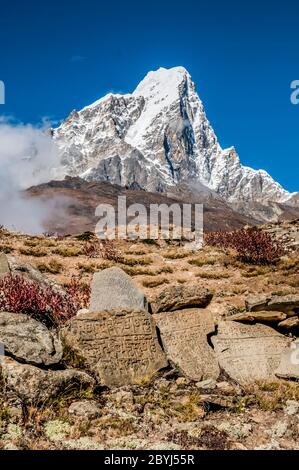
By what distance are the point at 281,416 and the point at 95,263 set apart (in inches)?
496

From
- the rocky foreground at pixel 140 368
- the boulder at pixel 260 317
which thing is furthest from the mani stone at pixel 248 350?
the boulder at pixel 260 317

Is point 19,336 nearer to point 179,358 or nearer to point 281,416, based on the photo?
point 179,358

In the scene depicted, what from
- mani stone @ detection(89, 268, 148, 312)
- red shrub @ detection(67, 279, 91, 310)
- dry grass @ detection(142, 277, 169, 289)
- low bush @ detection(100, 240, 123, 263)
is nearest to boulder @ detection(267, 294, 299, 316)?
mani stone @ detection(89, 268, 148, 312)

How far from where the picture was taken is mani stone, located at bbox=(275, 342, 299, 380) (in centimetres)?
1048

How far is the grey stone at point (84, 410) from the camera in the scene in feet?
26.1

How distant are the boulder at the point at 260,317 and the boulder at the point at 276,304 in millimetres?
220

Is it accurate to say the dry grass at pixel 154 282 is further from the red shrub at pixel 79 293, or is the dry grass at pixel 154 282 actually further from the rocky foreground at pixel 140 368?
the rocky foreground at pixel 140 368

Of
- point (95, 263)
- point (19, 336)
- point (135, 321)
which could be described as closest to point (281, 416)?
point (135, 321)

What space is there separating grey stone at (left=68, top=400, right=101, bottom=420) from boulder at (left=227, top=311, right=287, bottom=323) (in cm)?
485

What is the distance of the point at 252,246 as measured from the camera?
75.0 feet

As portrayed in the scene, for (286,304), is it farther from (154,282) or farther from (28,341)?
(28,341)

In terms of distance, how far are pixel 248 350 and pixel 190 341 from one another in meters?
1.33

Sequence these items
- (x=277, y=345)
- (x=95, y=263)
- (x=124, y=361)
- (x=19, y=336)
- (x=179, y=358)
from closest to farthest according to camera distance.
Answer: (x=19, y=336), (x=124, y=361), (x=179, y=358), (x=277, y=345), (x=95, y=263)
